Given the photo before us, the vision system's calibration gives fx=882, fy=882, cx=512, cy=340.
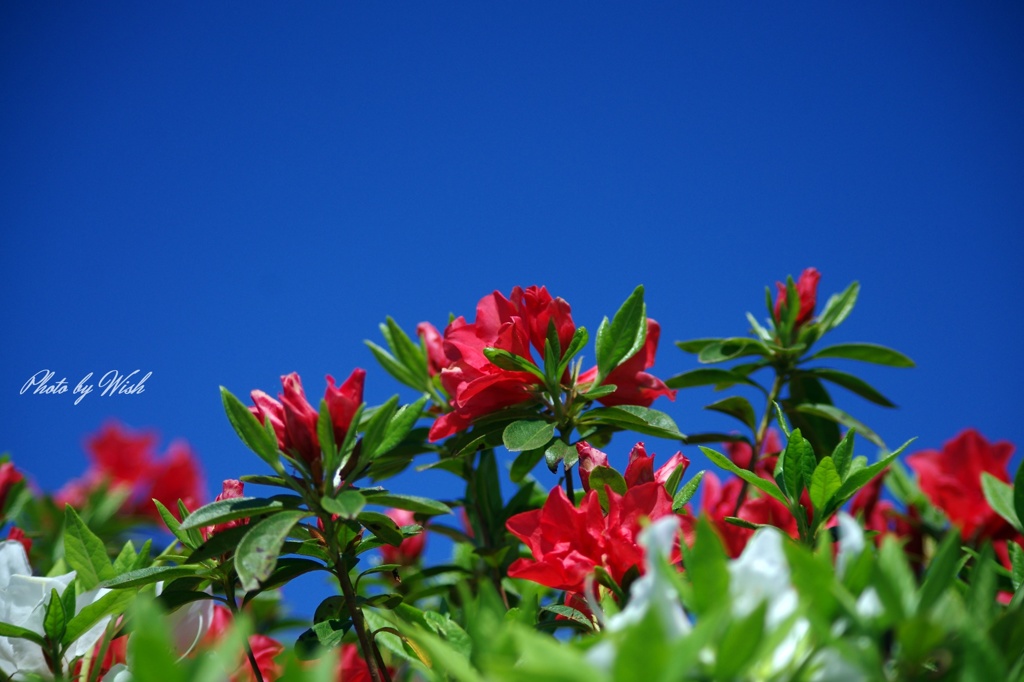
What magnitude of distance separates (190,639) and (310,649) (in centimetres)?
27

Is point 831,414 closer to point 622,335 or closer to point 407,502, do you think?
point 622,335

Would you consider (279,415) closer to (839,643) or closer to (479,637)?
(479,637)

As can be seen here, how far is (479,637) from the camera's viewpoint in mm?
871

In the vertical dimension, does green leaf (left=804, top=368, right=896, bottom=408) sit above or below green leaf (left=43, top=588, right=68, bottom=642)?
above

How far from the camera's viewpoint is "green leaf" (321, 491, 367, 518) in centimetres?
141

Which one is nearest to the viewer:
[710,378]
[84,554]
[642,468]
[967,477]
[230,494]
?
[642,468]

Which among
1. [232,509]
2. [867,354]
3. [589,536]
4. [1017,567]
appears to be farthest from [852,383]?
[232,509]

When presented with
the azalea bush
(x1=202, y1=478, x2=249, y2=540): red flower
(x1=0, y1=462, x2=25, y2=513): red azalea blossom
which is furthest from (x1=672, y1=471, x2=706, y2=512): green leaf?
(x1=0, y1=462, x2=25, y2=513): red azalea blossom

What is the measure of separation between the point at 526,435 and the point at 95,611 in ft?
2.69

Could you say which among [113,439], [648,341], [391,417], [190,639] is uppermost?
[113,439]

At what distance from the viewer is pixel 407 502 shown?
154cm

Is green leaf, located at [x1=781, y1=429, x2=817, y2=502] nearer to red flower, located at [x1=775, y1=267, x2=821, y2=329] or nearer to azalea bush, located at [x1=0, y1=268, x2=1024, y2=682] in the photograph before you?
azalea bush, located at [x1=0, y1=268, x2=1024, y2=682]

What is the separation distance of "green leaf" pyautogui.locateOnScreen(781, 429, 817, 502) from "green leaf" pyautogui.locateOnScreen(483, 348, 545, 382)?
509 mm

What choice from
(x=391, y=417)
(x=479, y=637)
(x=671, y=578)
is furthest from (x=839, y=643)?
(x=391, y=417)
